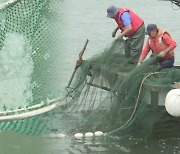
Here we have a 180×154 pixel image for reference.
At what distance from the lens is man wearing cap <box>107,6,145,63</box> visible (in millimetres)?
9430

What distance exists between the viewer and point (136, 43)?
31.7 feet

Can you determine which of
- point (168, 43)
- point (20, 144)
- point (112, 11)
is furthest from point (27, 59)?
point (168, 43)

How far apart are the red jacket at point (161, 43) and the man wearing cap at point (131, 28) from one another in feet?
1.63

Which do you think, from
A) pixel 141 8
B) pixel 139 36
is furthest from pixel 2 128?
pixel 141 8

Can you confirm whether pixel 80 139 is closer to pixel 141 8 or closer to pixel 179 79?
pixel 179 79

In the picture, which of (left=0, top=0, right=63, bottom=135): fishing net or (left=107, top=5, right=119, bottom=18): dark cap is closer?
(left=0, top=0, right=63, bottom=135): fishing net

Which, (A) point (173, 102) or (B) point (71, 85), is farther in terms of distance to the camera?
(B) point (71, 85)

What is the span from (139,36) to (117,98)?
1.53 metres

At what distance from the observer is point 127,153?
8.55 m

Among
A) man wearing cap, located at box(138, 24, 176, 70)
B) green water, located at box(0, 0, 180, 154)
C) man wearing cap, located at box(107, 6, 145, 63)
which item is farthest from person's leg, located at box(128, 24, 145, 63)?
green water, located at box(0, 0, 180, 154)

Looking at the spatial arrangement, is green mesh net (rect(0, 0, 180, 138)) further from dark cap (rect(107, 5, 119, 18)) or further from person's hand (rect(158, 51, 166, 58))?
dark cap (rect(107, 5, 119, 18))

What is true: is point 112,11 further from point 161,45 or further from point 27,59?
point 27,59

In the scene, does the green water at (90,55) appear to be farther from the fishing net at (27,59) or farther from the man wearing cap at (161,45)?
the man wearing cap at (161,45)

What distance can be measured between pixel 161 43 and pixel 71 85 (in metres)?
1.84
